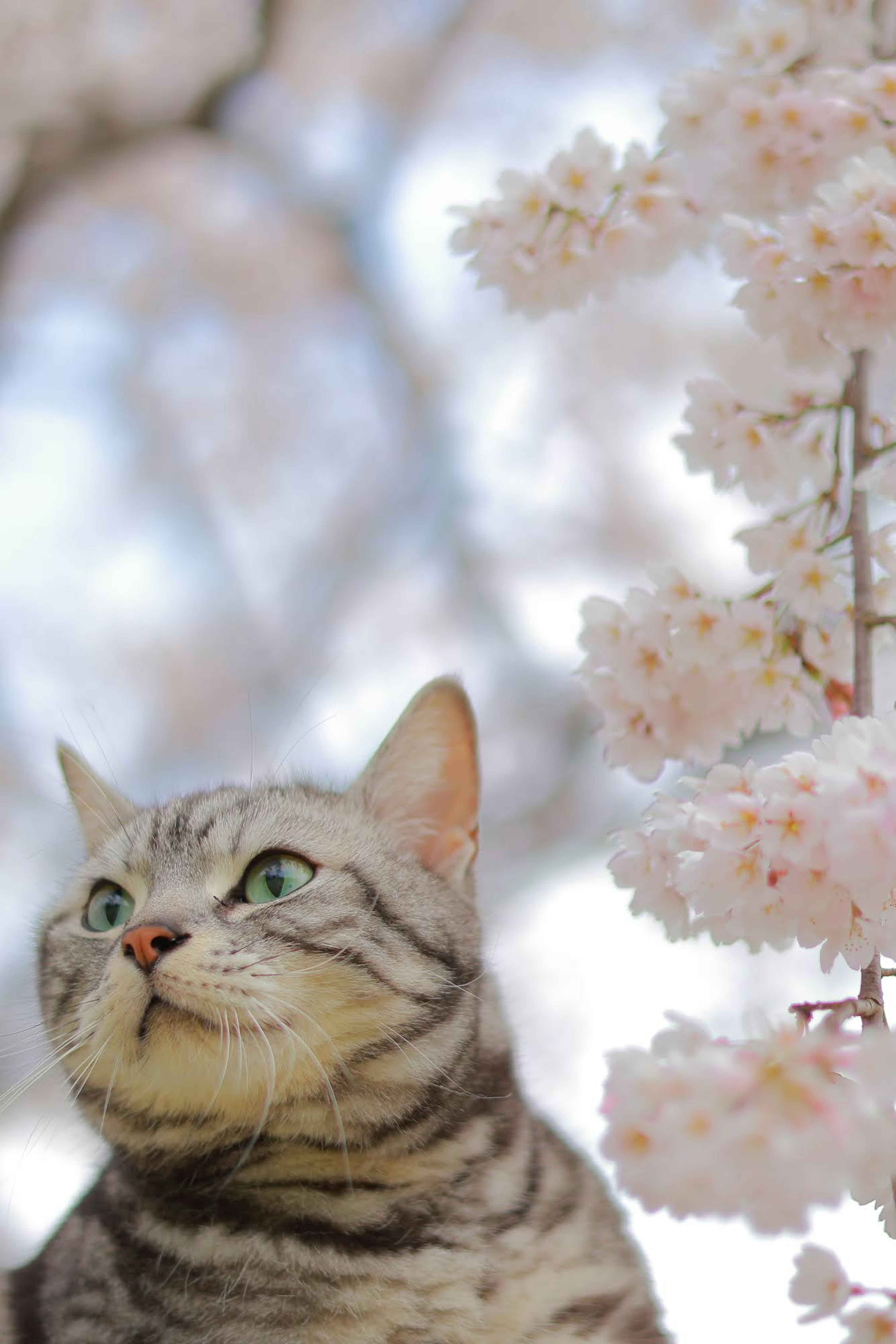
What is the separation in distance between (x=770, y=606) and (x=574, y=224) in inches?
10.3

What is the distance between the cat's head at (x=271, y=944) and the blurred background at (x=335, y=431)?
0.60m

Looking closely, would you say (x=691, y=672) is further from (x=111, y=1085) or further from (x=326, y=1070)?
(x=111, y=1085)

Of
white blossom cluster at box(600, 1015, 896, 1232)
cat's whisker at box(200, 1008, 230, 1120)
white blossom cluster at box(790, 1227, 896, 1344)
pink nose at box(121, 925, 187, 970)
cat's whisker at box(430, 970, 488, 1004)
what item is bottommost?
white blossom cluster at box(790, 1227, 896, 1344)

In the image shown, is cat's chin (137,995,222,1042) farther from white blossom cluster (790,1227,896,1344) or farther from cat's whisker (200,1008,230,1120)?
white blossom cluster (790,1227,896,1344)

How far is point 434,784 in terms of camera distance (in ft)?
3.05

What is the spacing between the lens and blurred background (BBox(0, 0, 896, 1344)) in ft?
5.06

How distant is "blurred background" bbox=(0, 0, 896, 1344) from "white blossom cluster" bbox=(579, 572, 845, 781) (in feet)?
2.62

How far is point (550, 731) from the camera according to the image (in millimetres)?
2008

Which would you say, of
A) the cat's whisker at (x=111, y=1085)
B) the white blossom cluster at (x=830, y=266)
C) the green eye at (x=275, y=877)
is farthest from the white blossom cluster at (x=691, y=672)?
the cat's whisker at (x=111, y=1085)

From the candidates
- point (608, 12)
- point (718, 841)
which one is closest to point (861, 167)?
point (718, 841)

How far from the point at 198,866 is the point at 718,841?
1.37ft

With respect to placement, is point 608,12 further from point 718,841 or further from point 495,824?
point 718,841

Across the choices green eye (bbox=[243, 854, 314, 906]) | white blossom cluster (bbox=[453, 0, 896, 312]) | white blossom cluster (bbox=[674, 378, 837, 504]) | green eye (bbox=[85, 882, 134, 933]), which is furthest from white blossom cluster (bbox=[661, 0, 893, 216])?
green eye (bbox=[85, 882, 134, 933])

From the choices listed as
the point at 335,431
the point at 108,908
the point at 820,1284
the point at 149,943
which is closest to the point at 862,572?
the point at 820,1284
